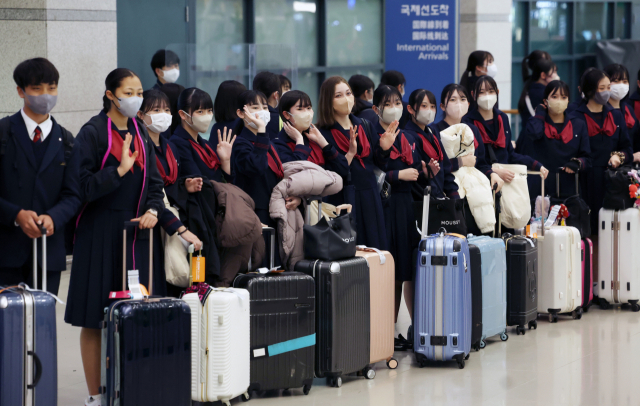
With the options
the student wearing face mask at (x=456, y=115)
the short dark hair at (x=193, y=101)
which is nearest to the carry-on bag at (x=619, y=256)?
the student wearing face mask at (x=456, y=115)

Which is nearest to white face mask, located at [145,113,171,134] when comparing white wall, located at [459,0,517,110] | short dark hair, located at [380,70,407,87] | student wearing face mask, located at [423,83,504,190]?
student wearing face mask, located at [423,83,504,190]

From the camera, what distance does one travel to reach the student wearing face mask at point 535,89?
898 centimetres

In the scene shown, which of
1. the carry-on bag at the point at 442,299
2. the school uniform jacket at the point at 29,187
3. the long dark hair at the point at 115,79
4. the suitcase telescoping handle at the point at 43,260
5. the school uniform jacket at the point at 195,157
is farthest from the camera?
the carry-on bag at the point at 442,299

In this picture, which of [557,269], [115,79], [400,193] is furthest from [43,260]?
[557,269]

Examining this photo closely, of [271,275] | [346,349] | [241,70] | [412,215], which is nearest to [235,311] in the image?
[271,275]

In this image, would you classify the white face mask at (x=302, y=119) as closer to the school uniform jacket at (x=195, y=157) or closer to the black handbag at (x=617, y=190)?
the school uniform jacket at (x=195, y=157)

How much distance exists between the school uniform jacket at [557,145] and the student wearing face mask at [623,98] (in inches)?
20.1

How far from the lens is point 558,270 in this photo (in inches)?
282

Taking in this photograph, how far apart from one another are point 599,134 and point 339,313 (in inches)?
136

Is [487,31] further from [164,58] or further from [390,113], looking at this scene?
[390,113]

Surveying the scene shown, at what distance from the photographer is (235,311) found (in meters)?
4.94

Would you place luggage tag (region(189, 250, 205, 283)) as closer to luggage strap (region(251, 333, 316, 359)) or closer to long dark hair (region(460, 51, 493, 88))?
luggage strap (region(251, 333, 316, 359))

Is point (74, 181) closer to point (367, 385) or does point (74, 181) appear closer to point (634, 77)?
point (367, 385)

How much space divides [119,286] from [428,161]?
247 cm
